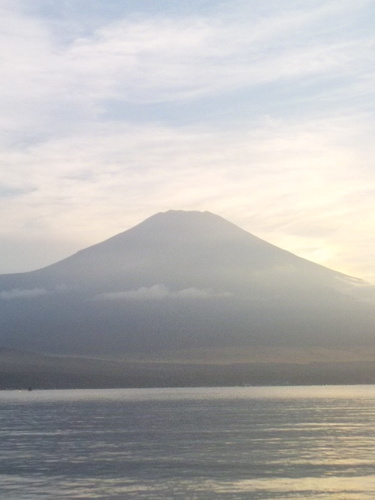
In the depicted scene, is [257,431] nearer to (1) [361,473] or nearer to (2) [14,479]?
(1) [361,473]

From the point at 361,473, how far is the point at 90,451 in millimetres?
15053

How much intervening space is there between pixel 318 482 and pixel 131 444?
55.0 feet

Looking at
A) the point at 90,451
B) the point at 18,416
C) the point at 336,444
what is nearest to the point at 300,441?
the point at 336,444

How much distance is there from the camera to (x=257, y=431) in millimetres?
56375

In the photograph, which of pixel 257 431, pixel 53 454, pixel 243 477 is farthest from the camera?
pixel 257 431

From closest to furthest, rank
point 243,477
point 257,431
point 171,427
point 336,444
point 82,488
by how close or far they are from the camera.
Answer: point 82,488 < point 243,477 < point 336,444 < point 257,431 < point 171,427

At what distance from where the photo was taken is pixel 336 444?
48375 millimetres

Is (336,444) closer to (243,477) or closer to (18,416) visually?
(243,477)

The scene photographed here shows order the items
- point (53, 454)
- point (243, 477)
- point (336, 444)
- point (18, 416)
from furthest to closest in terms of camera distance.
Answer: point (18, 416), point (336, 444), point (53, 454), point (243, 477)

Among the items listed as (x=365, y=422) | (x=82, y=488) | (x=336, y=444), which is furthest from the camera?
(x=365, y=422)

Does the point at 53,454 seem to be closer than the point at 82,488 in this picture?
No

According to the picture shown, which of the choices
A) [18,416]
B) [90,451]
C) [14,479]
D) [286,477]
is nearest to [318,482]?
[286,477]

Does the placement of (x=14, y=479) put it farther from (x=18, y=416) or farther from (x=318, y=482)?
(x=18, y=416)

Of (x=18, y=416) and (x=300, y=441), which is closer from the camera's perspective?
(x=300, y=441)
